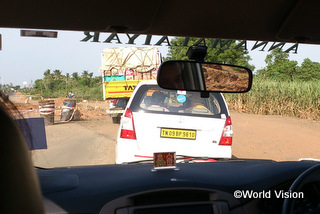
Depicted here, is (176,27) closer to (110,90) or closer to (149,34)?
(149,34)

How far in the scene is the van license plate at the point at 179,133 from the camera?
18.8 ft

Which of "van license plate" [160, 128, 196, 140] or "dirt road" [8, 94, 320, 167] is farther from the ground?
"van license plate" [160, 128, 196, 140]

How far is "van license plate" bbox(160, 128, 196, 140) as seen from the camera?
5.74 m

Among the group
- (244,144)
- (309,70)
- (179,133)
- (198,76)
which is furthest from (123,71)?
(309,70)

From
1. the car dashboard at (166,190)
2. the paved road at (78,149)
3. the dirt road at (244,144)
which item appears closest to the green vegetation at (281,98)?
the dirt road at (244,144)

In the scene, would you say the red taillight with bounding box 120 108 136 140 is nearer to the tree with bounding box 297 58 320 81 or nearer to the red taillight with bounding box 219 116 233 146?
the red taillight with bounding box 219 116 233 146

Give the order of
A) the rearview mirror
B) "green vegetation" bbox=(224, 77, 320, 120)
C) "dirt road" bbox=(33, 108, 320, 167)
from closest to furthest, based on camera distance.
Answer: the rearview mirror
"dirt road" bbox=(33, 108, 320, 167)
"green vegetation" bbox=(224, 77, 320, 120)

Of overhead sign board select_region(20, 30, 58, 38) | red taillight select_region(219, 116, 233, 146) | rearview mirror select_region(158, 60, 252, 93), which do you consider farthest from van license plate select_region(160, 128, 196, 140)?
overhead sign board select_region(20, 30, 58, 38)

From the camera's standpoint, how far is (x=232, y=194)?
7.95 ft

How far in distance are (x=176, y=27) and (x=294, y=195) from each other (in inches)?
44.4

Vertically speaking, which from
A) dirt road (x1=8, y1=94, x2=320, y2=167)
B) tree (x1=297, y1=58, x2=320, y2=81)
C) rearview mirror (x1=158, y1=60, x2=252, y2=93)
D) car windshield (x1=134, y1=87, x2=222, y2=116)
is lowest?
dirt road (x1=8, y1=94, x2=320, y2=167)

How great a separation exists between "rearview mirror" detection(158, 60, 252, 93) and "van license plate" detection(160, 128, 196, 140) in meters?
2.94

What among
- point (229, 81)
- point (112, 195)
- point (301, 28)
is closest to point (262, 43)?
point (301, 28)

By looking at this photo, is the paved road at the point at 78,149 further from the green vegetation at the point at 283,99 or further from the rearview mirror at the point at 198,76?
the green vegetation at the point at 283,99
